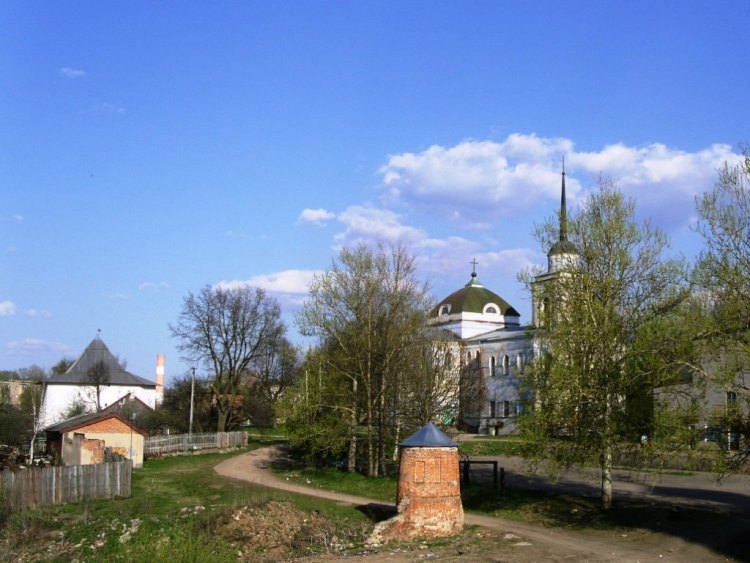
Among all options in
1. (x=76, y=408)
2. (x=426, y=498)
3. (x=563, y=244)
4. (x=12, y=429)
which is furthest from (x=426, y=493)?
(x=76, y=408)

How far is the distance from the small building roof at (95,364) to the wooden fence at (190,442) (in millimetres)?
25232

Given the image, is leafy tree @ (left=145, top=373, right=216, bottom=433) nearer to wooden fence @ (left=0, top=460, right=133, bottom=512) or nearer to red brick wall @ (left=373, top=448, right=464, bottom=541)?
wooden fence @ (left=0, top=460, right=133, bottom=512)

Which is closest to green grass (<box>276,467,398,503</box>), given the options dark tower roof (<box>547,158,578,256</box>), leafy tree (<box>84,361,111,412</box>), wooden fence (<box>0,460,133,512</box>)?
wooden fence (<box>0,460,133,512</box>)

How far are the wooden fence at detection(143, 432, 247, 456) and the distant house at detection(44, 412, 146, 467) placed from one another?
430 cm

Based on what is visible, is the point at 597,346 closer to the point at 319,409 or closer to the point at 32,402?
the point at 319,409

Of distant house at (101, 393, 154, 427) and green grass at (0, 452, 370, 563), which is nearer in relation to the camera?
green grass at (0, 452, 370, 563)

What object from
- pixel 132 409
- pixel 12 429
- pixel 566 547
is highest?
pixel 132 409

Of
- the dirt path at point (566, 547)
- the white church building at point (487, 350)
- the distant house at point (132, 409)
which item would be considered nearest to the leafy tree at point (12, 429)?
the distant house at point (132, 409)

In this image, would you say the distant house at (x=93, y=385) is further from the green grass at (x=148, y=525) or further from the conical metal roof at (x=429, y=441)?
the conical metal roof at (x=429, y=441)

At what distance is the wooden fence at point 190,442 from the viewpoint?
43344 millimetres

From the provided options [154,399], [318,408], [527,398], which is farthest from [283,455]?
[154,399]

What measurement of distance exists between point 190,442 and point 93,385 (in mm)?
24686

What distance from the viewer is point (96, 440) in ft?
116

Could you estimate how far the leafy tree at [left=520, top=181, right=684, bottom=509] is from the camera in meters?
20.1
